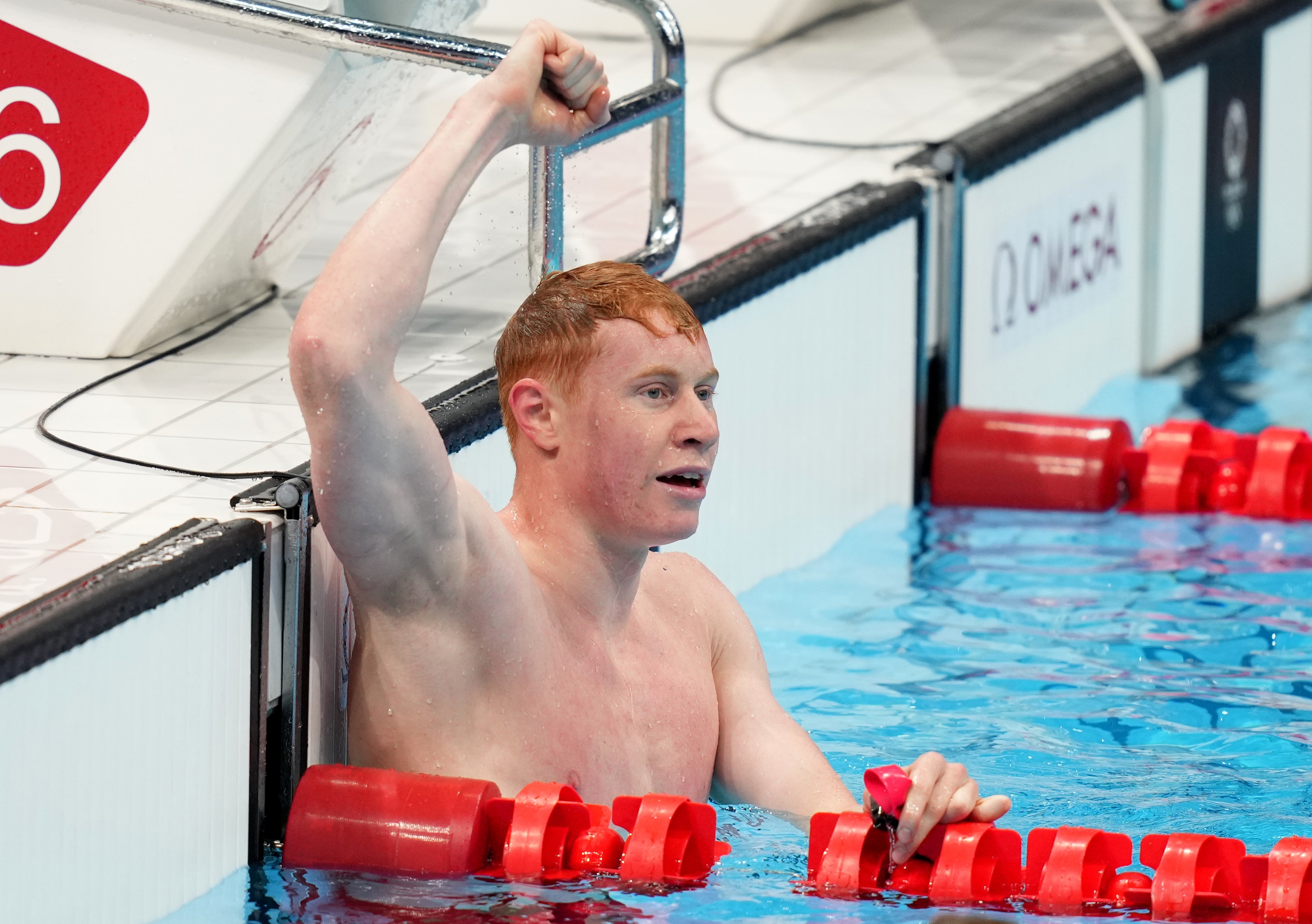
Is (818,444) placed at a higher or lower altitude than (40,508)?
higher

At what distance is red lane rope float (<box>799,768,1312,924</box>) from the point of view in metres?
2.30

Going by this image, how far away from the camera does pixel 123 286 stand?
338 centimetres

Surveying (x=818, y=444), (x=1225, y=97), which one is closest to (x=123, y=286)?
(x=818, y=444)

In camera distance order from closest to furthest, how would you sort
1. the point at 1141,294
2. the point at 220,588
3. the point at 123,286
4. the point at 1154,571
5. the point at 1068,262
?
the point at 220,588 < the point at 123,286 < the point at 1154,571 < the point at 1068,262 < the point at 1141,294

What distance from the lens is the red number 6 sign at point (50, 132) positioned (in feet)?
10.8

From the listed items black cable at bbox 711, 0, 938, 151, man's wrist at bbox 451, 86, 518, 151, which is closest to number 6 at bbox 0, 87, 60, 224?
man's wrist at bbox 451, 86, 518, 151

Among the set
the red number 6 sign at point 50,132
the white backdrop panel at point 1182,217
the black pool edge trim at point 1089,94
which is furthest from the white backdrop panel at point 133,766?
the white backdrop panel at point 1182,217

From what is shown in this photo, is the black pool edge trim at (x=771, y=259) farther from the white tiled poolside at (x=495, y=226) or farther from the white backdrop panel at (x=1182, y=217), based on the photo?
the white backdrop panel at (x=1182, y=217)

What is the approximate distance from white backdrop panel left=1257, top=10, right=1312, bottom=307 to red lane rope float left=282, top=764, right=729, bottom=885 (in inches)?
178

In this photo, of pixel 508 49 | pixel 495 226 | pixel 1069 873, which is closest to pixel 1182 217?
pixel 495 226

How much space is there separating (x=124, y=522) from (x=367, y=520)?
475 mm

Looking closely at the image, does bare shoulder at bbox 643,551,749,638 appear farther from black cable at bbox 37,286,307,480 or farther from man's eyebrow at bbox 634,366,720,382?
black cable at bbox 37,286,307,480

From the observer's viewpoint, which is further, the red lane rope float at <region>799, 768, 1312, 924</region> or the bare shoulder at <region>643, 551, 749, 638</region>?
the bare shoulder at <region>643, 551, 749, 638</region>

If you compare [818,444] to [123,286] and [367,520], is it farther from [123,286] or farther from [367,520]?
[367,520]
